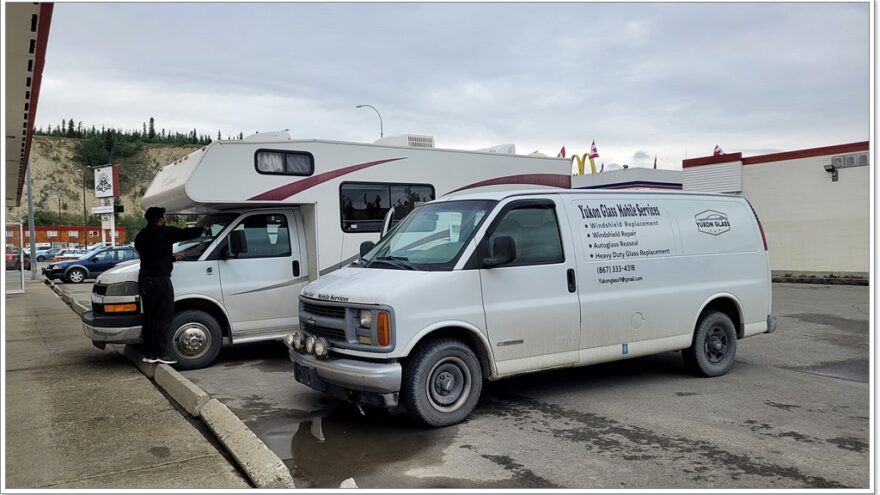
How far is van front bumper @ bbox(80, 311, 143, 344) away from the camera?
843cm

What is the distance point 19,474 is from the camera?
4.86 metres

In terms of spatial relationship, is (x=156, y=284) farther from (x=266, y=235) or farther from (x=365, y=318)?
(x=365, y=318)

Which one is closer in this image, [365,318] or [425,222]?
[365,318]

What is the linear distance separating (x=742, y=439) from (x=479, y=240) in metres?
2.73

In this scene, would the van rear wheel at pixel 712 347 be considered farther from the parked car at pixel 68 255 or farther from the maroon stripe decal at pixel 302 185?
the parked car at pixel 68 255

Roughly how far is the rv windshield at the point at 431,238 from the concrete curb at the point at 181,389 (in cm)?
199

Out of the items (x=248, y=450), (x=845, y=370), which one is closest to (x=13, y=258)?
(x=248, y=450)

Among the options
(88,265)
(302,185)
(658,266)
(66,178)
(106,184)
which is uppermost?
(66,178)

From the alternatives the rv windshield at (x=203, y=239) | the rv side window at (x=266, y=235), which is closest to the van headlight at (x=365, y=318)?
the rv side window at (x=266, y=235)

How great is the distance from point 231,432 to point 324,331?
1.17 meters

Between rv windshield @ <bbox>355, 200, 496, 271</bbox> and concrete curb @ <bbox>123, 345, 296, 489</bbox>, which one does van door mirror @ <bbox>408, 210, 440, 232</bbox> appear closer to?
rv windshield @ <bbox>355, 200, 496, 271</bbox>

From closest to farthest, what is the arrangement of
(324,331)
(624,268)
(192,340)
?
1. (324,331)
2. (624,268)
3. (192,340)

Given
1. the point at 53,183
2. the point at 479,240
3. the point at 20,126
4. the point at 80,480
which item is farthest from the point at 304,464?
the point at 53,183

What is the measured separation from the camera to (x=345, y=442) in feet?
18.3
